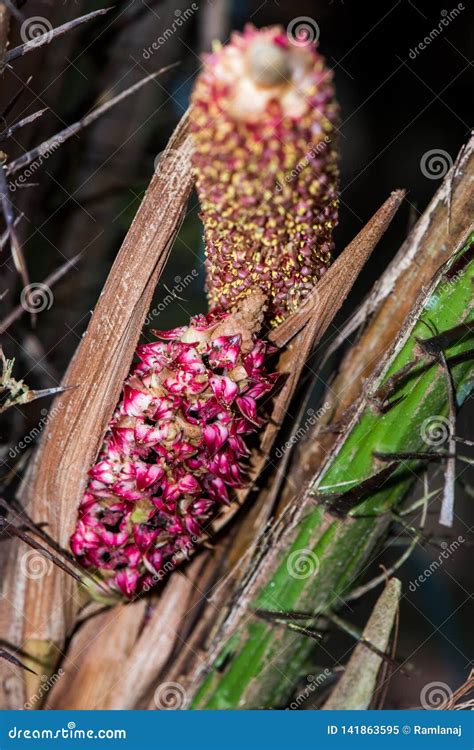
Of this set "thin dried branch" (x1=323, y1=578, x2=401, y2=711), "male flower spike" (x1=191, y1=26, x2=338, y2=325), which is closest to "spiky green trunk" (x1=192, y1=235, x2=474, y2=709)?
"thin dried branch" (x1=323, y1=578, x2=401, y2=711)

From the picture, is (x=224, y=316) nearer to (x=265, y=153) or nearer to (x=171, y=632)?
(x=265, y=153)

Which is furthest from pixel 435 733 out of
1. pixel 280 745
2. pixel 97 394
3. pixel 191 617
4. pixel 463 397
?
pixel 97 394

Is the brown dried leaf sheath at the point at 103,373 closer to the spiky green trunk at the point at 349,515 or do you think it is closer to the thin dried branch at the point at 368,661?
the spiky green trunk at the point at 349,515

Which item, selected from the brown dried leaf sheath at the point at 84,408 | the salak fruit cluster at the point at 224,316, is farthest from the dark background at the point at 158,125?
the salak fruit cluster at the point at 224,316

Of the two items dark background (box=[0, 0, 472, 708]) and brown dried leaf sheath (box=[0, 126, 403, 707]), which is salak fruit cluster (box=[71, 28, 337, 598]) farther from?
dark background (box=[0, 0, 472, 708])

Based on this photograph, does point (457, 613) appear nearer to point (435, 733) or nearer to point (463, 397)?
point (435, 733)

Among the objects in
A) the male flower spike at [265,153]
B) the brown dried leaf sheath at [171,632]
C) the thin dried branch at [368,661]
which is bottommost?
the brown dried leaf sheath at [171,632]
